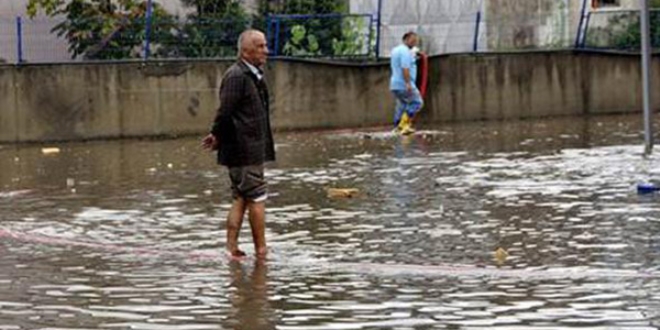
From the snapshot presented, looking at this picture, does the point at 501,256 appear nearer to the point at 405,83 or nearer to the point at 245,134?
the point at 245,134

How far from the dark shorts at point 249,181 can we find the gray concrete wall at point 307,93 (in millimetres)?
15843

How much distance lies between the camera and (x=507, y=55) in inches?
1235

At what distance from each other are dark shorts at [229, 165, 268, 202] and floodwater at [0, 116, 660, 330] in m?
0.50

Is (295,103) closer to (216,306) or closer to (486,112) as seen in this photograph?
(486,112)

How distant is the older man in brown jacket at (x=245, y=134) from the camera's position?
1283 cm

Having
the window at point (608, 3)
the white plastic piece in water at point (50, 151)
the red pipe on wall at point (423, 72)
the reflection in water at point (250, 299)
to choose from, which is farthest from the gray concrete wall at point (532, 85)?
the reflection in water at point (250, 299)

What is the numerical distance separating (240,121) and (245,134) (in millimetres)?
104

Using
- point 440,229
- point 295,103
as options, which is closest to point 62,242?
point 440,229

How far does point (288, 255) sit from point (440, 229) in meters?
1.77

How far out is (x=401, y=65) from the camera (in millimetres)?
27359

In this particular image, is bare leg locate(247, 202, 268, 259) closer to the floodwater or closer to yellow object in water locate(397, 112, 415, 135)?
the floodwater

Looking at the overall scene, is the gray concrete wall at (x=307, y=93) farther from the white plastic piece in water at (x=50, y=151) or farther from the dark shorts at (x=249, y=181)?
the dark shorts at (x=249, y=181)

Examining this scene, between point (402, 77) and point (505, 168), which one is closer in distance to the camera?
point (505, 168)

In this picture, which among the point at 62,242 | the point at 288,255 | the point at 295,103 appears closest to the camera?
the point at 288,255
